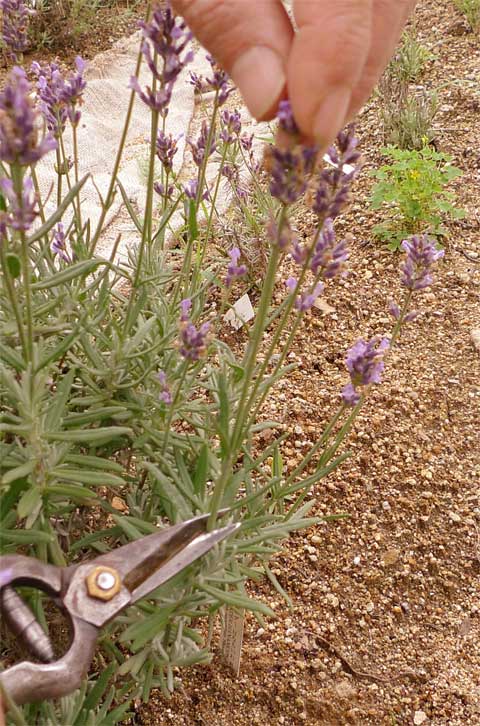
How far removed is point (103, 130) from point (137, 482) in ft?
12.1

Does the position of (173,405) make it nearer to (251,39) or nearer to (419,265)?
(419,265)

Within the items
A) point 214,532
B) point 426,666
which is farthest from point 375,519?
point 214,532

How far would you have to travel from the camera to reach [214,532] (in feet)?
5.22

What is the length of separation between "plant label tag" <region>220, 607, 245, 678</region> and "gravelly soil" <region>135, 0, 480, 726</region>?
0.07 m

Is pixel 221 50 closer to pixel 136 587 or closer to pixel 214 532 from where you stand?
pixel 214 532

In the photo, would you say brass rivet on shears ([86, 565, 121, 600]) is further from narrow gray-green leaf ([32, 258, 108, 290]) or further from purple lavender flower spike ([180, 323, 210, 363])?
narrow gray-green leaf ([32, 258, 108, 290])

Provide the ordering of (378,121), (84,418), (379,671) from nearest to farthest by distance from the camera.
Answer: (84,418)
(379,671)
(378,121)

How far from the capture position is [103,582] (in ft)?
5.08

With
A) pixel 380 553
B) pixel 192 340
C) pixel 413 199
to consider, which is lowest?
pixel 380 553

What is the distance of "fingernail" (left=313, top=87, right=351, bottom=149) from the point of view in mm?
1149

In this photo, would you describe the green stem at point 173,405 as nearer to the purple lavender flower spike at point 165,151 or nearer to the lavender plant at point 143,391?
the lavender plant at point 143,391

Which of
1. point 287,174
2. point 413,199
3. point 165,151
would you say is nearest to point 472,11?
point 413,199

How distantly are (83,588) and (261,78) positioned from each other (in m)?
1.04

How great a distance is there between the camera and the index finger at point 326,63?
1.16 m
